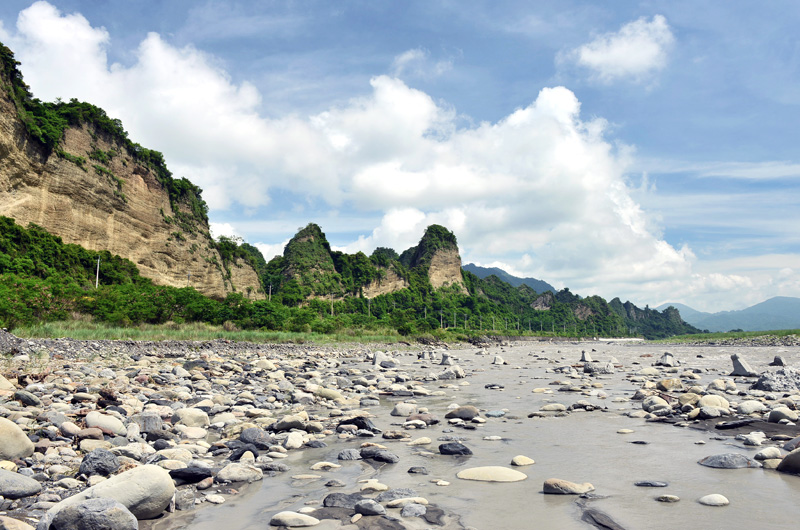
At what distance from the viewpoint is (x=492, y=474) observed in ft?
16.3

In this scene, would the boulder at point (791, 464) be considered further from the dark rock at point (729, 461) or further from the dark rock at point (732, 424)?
the dark rock at point (732, 424)

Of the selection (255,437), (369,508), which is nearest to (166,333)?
(255,437)

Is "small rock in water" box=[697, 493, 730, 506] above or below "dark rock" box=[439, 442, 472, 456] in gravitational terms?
above

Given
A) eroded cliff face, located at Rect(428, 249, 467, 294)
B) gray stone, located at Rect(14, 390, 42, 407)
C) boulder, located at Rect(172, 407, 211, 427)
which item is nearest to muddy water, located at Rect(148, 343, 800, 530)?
boulder, located at Rect(172, 407, 211, 427)

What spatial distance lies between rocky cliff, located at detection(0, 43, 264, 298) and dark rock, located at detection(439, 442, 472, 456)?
51.7 m

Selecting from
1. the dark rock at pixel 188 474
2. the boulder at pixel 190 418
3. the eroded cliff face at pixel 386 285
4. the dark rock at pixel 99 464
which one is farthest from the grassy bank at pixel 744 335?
the dark rock at pixel 99 464

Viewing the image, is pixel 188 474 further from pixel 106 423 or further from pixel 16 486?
pixel 106 423

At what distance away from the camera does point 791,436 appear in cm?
635

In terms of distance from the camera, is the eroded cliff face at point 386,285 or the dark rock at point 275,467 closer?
the dark rock at point 275,467

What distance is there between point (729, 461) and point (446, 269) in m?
157

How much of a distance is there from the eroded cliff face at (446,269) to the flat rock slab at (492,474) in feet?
486

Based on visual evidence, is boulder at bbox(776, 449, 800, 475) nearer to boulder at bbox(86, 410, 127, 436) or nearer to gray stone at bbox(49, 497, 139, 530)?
gray stone at bbox(49, 497, 139, 530)

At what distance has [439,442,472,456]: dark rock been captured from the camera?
6.05 meters

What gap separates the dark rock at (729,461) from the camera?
5.12m
